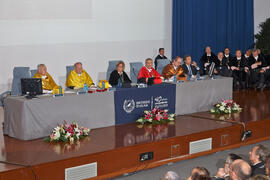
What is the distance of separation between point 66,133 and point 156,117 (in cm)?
136

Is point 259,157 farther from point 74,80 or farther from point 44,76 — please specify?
point 44,76

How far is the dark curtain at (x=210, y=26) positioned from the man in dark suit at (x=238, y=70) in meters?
1.46

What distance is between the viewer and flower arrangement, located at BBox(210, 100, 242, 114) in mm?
6812

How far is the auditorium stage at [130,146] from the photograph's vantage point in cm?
458

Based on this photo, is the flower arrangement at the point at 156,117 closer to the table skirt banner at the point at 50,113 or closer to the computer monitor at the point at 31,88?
the table skirt banner at the point at 50,113

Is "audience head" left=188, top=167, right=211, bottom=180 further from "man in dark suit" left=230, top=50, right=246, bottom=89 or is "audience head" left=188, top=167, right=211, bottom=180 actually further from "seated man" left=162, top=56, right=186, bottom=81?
"man in dark suit" left=230, top=50, right=246, bottom=89

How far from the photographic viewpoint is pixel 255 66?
972cm

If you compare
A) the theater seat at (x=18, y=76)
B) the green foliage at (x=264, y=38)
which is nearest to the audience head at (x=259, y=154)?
the theater seat at (x=18, y=76)

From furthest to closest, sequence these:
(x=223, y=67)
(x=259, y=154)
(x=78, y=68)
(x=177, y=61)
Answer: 1. (x=223, y=67)
2. (x=177, y=61)
3. (x=78, y=68)
4. (x=259, y=154)

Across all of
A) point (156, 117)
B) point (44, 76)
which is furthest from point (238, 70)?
point (44, 76)

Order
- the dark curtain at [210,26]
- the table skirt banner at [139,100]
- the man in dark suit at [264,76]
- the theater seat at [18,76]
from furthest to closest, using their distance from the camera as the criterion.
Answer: the dark curtain at [210,26]
the man in dark suit at [264,76]
the theater seat at [18,76]
the table skirt banner at [139,100]

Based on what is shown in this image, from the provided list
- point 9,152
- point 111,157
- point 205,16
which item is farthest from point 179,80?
point 205,16

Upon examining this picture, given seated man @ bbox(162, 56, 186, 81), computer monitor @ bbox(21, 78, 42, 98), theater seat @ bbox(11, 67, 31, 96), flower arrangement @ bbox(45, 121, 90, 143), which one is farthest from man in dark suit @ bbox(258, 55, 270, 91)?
computer monitor @ bbox(21, 78, 42, 98)

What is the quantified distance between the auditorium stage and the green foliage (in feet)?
17.7
